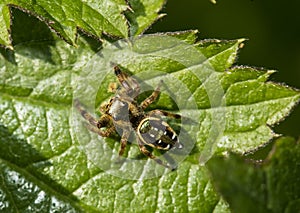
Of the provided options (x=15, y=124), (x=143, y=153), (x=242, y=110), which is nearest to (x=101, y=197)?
(x=143, y=153)

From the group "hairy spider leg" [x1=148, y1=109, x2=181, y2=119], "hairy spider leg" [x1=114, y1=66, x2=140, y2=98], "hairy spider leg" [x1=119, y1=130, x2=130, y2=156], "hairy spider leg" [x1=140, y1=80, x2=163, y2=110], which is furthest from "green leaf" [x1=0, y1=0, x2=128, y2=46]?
"hairy spider leg" [x1=119, y1=130, x2=130, y2=156]

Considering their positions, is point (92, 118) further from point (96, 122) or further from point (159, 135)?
point (159, 135)

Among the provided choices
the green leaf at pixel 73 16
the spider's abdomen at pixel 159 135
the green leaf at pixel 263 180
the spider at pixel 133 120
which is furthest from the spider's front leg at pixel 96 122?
the green leaf at pixel 263 180

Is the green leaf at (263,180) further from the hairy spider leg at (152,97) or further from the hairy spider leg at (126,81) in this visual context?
the hairy spider leg at (126,81)

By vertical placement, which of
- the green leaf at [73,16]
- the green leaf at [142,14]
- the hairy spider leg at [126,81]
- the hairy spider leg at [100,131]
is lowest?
the hairy spider leg at [100,131]

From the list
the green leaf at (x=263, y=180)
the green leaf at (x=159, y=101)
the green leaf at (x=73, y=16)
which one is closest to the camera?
the green leaf at (x=263, y=180)

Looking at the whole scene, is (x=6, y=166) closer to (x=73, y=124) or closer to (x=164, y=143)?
(x=73, y=124)
